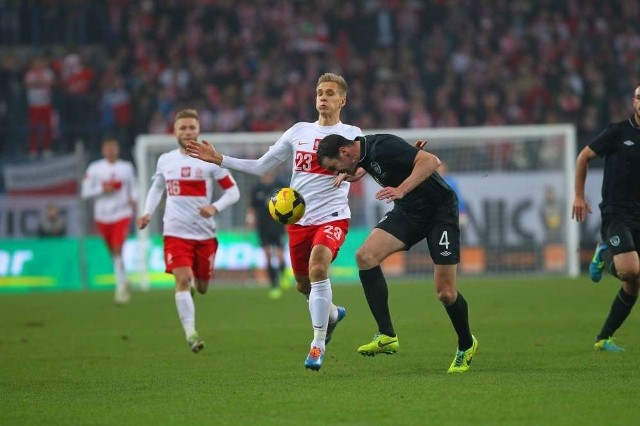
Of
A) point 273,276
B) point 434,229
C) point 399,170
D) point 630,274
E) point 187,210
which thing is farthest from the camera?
point 273,276

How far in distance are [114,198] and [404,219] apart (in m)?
11.3

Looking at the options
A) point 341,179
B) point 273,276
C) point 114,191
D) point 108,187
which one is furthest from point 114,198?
point 341,179

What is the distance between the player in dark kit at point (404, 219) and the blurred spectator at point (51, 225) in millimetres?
15551

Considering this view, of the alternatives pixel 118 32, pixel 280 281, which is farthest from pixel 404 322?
pixel 118 32

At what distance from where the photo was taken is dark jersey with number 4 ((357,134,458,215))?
9609 mm

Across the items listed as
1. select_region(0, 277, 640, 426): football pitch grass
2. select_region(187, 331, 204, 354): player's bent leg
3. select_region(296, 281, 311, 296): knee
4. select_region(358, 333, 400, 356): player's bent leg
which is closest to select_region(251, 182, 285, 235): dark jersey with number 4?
select_region(0, 277, 640, 426): football pitch grass

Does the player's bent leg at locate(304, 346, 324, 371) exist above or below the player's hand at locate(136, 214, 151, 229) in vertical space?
below

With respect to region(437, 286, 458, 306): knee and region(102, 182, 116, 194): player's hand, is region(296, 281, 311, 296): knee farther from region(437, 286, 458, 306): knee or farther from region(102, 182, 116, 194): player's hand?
region(102, 182, 116, 194): player's hand

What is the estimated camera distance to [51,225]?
24.8 metres

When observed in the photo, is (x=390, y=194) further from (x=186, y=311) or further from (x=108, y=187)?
(x=108, y=187)

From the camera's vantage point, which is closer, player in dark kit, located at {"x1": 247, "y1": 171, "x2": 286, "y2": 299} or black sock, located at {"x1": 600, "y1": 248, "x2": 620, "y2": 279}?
black sock, located at {"x1": 600, "y1": 248, "x2": 620, "y2": 279}

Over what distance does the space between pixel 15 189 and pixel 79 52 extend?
6575mm

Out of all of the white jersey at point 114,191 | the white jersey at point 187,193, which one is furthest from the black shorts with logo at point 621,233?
the white jersey at point 114,191

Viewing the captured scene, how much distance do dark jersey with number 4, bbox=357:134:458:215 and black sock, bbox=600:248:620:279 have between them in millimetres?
2084
